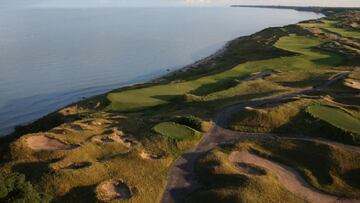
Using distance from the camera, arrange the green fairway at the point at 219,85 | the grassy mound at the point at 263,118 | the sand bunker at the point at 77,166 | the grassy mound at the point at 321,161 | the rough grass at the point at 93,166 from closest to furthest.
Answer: the rough grass at the point at 93,166
the grassy mound at the point at 321,161
the sand bunker at the point at 77,166
the grassy mound at the point at 263,118
the green fairway at the point at 219,85

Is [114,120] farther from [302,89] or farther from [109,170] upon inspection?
[302,89]

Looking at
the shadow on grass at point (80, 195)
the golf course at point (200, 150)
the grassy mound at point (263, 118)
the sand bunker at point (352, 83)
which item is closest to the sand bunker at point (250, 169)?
the golf course at point (200, 150)

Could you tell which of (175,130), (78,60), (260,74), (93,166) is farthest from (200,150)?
(78,60)

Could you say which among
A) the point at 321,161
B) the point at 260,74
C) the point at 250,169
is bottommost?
the point at 321,161

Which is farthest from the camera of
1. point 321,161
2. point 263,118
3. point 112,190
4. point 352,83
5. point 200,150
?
point 352,83

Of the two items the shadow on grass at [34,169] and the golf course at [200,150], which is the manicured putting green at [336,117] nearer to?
the golf course at [200,150]

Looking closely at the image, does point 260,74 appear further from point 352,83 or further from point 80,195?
point 80,195

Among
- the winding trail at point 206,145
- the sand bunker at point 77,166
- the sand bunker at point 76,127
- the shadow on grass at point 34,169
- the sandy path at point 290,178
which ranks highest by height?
the sand bunker at point 76,127
